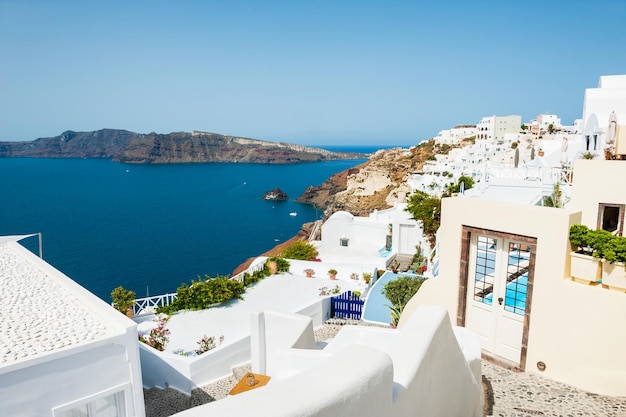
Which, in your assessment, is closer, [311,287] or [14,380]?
[14,380]

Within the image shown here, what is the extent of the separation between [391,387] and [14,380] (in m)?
5.01

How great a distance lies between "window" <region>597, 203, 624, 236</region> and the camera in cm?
675

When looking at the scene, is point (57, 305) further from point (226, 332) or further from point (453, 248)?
point (453, 248)

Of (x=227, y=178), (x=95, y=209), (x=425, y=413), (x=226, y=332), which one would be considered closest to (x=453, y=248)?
(x=425, y=413)

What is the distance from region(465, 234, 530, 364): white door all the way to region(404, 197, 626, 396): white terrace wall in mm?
287

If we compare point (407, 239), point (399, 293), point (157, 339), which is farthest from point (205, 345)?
point (407, 239)

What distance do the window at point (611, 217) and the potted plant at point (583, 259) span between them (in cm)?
163

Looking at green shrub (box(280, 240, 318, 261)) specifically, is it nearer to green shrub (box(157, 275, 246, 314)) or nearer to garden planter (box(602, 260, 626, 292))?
green shrub (box(157, 275, 246, 314))

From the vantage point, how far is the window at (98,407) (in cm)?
564

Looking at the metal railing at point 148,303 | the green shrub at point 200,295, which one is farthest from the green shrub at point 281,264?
the green shrub at point 200,295

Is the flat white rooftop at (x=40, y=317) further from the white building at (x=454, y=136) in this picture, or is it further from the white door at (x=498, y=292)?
the white building at (x=454, y=136)

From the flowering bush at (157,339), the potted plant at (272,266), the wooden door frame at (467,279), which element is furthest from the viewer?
the potted plant at (272,266)

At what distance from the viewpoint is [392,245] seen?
824 inches

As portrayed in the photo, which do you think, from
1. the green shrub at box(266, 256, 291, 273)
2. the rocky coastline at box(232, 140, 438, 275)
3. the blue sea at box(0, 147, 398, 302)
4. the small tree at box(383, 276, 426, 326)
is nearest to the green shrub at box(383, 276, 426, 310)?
the small tree at box(383, 276, 426, 326)
